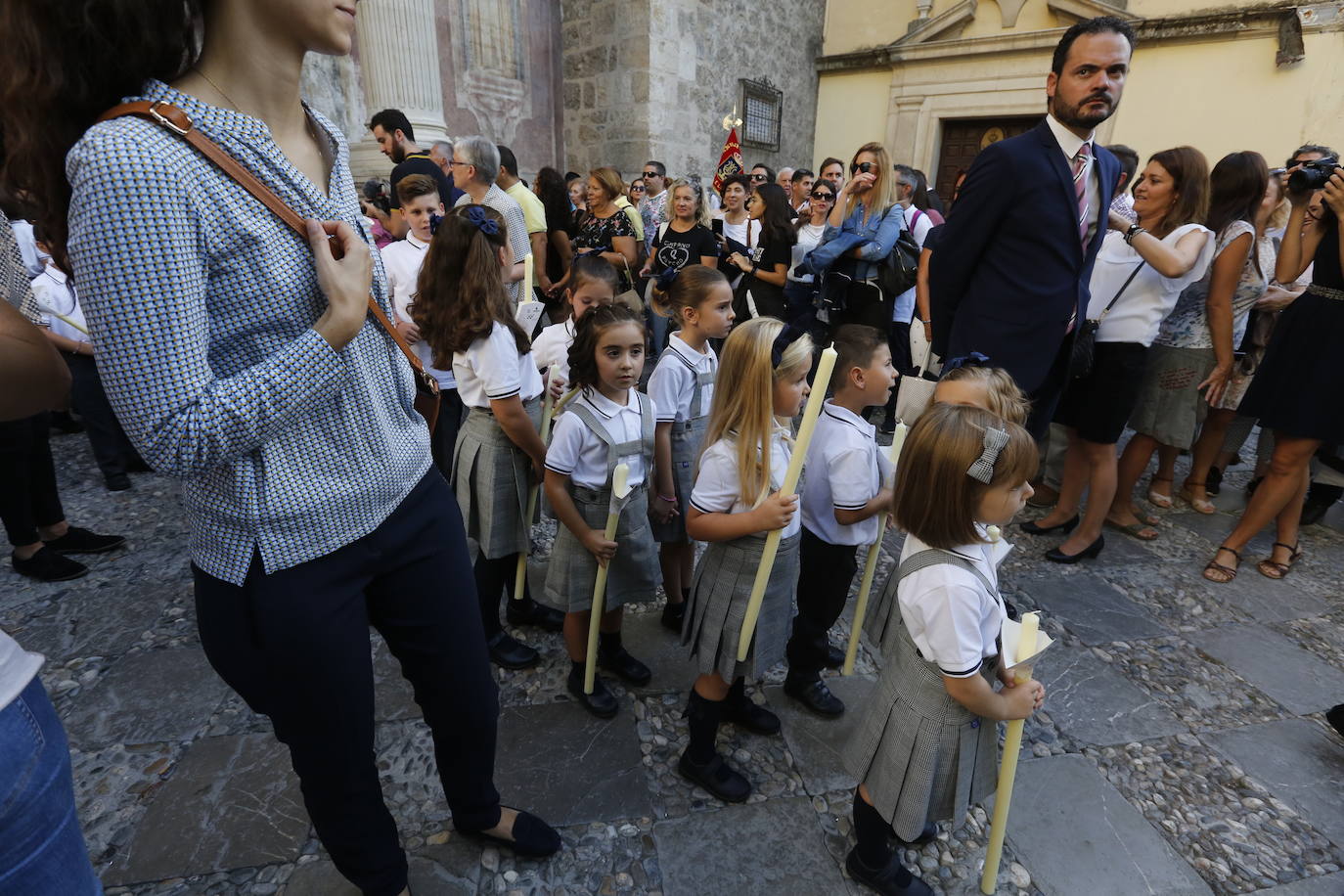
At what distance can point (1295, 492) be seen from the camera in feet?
10.8

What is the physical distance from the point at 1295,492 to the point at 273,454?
4.38 metres

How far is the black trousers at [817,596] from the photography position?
2.24 m

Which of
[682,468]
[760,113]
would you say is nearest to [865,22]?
[760,113]

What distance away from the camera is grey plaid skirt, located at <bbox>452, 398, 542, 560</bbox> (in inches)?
95.7

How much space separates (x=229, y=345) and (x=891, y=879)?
1.89m

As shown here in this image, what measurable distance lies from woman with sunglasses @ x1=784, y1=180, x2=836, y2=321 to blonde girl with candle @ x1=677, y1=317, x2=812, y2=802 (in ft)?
10.7

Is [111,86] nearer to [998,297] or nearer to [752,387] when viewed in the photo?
[752,387]

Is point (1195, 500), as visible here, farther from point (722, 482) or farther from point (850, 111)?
point (850, 111)

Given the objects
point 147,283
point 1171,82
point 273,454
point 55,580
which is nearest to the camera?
point 147,283

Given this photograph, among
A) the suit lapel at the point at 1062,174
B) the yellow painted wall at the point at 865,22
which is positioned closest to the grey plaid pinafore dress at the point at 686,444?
the suit lapel at the point at 1062,174

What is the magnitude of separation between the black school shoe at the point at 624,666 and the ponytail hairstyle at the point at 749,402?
0.96m

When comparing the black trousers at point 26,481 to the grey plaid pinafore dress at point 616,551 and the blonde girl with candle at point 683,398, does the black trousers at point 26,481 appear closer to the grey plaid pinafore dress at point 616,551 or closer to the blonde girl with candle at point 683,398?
the grey plaid pinafore dress at point 616,551

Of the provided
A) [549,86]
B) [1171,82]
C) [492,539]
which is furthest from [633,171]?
[492,539]

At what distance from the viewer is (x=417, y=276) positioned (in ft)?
10.2
